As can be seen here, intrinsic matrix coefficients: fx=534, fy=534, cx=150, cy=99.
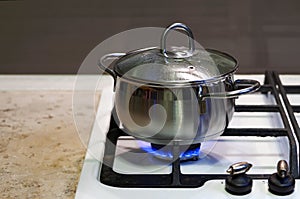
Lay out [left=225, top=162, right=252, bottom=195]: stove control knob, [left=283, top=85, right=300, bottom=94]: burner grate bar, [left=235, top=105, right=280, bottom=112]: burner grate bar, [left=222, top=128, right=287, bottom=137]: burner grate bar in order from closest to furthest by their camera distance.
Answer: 1. [left=225, top=162, right=252, bottom=195]: stove control knob
2. [left=222, top=128, right=287, bottom=137]: burner grate bar
3. [left=235, top=105, right=280, bottom=112]: burner grate bar
4. [left=283, top=85, right=300, bottom=94]: burner grate bar

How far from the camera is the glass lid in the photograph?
83 cm

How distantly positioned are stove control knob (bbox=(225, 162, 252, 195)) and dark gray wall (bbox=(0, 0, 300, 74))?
537mm

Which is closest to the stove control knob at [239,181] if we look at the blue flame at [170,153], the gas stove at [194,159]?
the gas stove at [194,159]

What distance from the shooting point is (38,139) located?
1.03 meters

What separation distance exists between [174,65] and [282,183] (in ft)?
0.81

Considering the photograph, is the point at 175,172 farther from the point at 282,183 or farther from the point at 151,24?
the point at 151,24

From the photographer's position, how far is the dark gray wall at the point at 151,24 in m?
1.27

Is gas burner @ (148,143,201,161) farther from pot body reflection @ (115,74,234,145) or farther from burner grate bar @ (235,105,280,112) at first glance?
burner grate bar @ (235,105,280,112)

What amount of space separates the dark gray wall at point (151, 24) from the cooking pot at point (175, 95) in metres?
0.39

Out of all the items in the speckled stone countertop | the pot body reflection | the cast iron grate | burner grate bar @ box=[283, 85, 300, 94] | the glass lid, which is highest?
the glass lid

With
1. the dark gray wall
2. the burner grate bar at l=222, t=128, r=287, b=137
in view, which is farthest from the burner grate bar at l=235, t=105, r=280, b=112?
the dark gray wall

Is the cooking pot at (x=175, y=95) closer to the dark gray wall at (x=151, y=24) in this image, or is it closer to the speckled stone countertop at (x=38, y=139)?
the speckled stone countertop at (x=38, y=139)

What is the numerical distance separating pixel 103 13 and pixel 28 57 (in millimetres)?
219

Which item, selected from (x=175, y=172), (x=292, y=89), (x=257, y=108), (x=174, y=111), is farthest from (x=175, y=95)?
(x=292, y=89)
